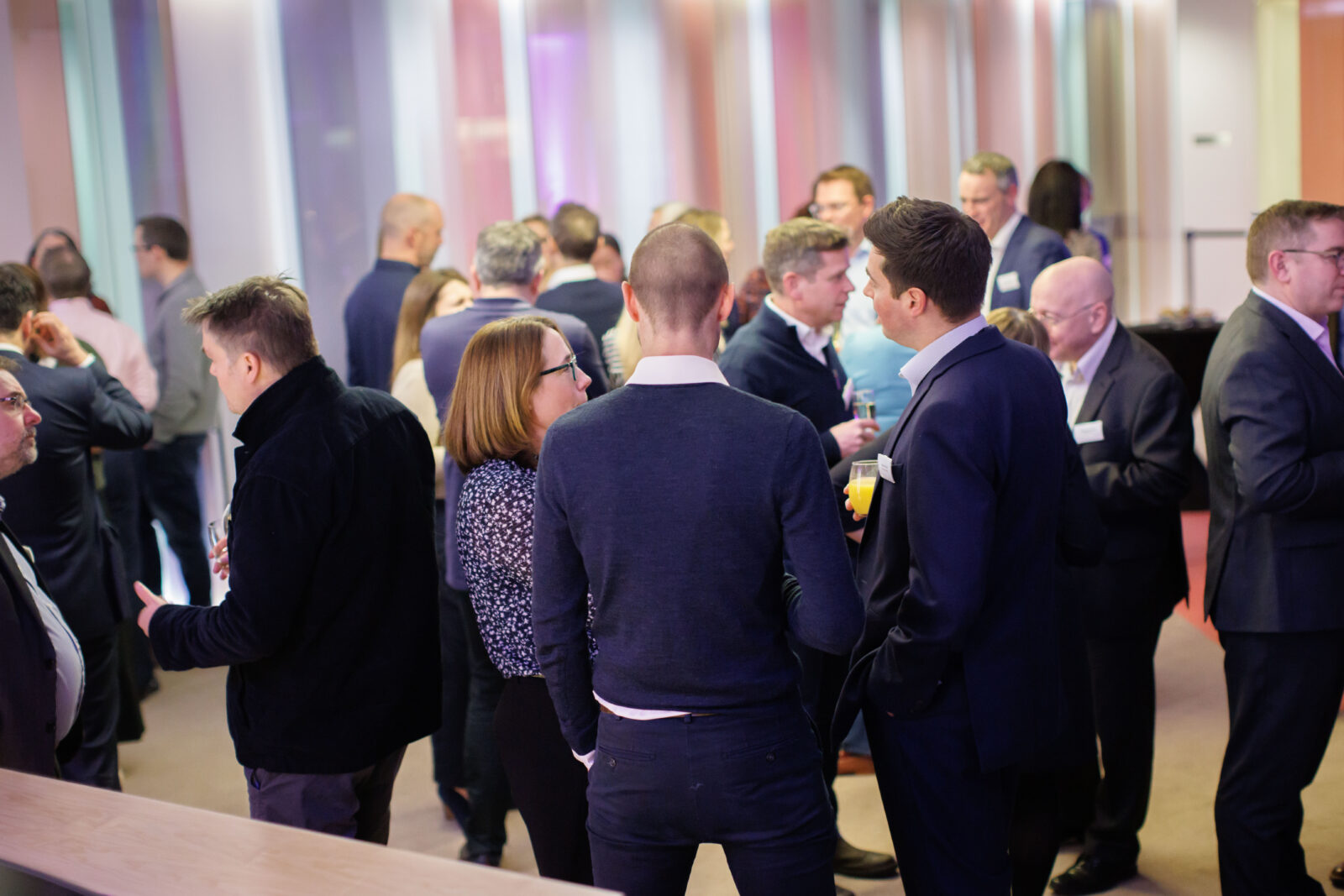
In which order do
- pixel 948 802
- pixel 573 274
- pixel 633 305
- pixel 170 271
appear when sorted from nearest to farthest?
pixel 633 305 → pixel 948 802 → pixel 573 274 → pixel 170 271

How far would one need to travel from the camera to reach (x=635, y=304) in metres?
1.81

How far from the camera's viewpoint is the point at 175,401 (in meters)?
5.24

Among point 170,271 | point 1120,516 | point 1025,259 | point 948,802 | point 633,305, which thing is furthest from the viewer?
point 170,271

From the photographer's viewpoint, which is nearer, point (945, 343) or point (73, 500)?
point (945, 343)

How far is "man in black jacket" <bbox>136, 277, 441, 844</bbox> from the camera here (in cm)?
211

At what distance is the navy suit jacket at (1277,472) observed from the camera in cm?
245

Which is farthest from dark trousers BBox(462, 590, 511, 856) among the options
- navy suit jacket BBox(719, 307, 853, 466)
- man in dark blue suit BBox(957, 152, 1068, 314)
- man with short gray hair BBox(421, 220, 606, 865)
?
man in dark blue suit BBox(957, 152, 1068, 314)

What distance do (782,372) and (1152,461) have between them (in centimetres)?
91

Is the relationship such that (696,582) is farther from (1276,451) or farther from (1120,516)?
(1120,516)

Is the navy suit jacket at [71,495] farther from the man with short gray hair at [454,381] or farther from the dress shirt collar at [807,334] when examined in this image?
the dress shirt collar at [807,334]

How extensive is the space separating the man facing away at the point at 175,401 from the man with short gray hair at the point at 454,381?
2179mm

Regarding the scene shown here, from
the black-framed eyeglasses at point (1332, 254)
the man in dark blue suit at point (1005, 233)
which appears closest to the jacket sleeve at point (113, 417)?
the man in dark blue suit at point (1005, 233)

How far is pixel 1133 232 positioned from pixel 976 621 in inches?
313

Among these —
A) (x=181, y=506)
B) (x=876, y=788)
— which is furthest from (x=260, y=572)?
(x=181, y=506)
